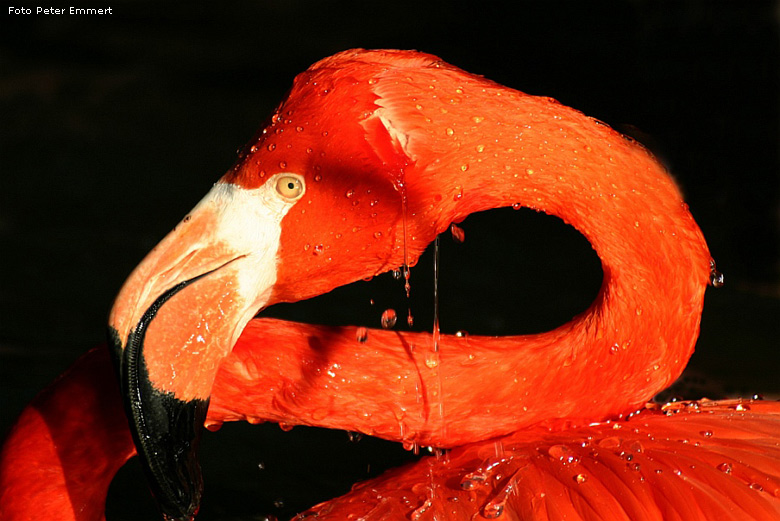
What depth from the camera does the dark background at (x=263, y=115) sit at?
3506 millimetres

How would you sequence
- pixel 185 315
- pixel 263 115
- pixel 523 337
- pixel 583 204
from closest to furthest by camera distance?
pixel 185 315 → pixel 583 204 → pixel 523 337 → pixel 263 115

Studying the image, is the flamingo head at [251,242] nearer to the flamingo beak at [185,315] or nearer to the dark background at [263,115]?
the flamingo beak at [185,315]

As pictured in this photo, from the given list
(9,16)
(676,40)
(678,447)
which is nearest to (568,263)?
(676,40)

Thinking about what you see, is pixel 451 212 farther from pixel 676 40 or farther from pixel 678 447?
pixel 676 40

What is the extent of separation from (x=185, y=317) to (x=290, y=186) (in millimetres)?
310

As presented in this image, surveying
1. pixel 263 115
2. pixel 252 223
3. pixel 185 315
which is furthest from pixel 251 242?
pixel 263 115

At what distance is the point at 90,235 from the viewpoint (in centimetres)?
426

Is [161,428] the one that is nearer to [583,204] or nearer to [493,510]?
[493,510]

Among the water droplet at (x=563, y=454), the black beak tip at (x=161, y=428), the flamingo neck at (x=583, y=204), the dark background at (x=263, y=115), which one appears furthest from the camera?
the dark background at (x=263, y=115)

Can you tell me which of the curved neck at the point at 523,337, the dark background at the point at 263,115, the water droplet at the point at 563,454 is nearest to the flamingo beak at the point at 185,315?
the curved neck at the point at 523,337

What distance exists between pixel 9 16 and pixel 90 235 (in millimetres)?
2261

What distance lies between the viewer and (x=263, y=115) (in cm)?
513

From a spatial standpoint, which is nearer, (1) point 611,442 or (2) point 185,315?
(2) point 185,315

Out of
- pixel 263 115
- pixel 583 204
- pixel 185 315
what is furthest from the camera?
pixel 263 115
